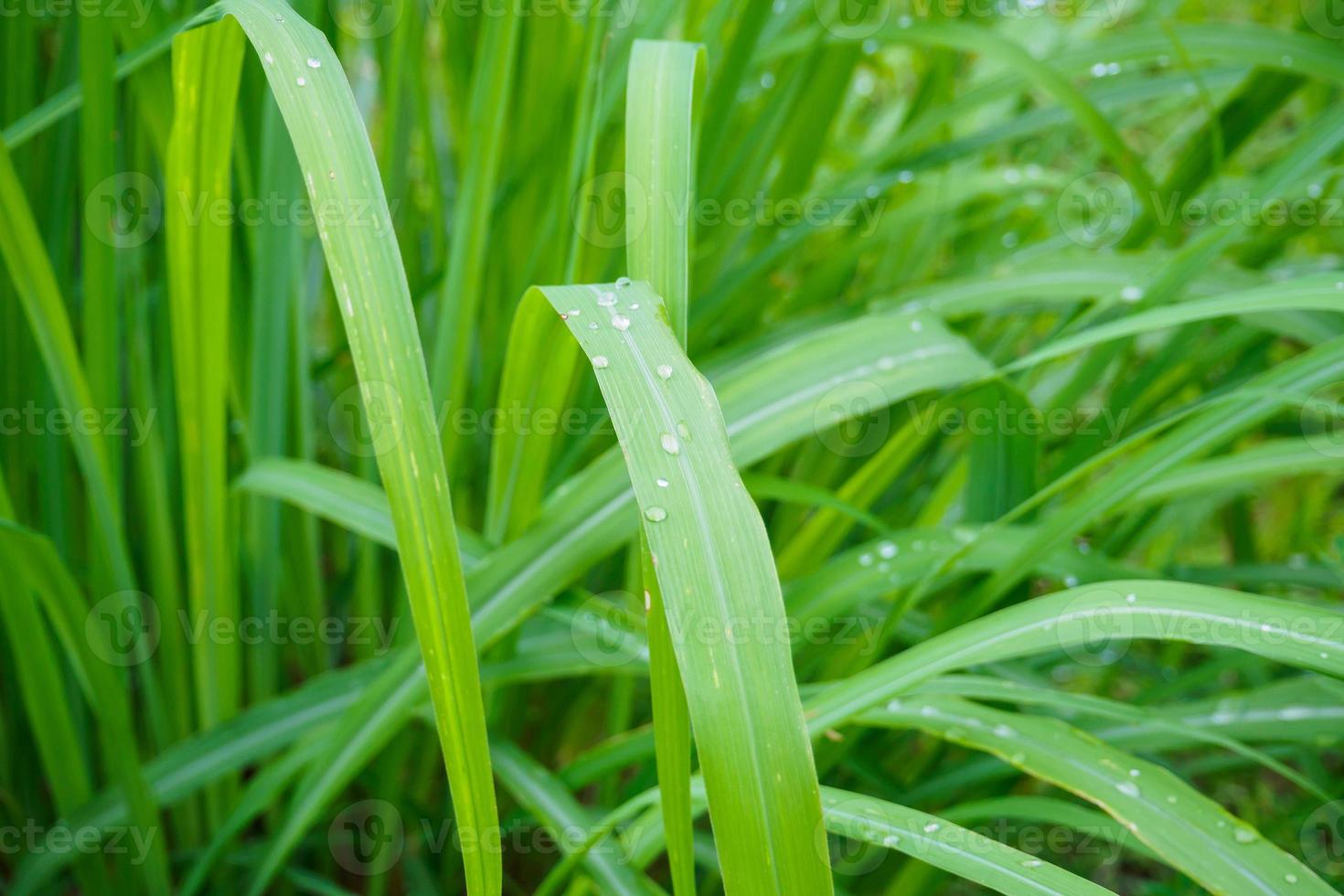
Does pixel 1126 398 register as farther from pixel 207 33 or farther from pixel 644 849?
pixel 207 33

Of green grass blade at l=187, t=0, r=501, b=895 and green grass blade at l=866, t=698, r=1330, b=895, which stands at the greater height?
green grass blade at l=187, t=0, r=501, b=895

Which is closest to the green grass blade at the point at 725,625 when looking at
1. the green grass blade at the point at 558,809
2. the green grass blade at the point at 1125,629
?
the green grass blade at the point at 1125,629

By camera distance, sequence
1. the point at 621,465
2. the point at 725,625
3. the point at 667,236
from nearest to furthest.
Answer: the point at 725,625, the point at 667,236, the point at 621,465

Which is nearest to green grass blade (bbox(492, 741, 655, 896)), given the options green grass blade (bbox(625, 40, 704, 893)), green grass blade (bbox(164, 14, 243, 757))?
green grass blade (bbox(625, 40, 704, 893))

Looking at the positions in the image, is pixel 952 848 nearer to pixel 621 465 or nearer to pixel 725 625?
pixel 725 625

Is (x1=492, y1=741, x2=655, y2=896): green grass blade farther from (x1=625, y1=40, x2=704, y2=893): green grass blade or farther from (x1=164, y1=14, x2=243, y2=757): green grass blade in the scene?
(x1=164, y1=14, x2=243, y2=757): green grass blade

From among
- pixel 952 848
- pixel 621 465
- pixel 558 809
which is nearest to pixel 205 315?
pixel 621 465

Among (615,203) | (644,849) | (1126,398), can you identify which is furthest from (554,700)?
(1126,398)

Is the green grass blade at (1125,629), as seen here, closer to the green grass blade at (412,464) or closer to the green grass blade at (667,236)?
the green grass blade at (667,236)

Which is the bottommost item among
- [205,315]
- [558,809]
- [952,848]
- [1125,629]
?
[558,809]

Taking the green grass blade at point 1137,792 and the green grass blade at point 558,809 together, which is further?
the green grass blade at point 558,809

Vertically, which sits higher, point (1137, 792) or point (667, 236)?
point (667, 236)
